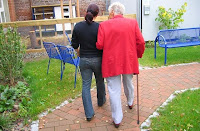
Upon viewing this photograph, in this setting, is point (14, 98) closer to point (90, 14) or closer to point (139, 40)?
point (90, 14)

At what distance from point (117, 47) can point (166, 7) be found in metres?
6.50

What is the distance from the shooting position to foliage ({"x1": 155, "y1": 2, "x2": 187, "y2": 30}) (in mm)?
8367

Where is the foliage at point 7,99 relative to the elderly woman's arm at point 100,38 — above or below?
below

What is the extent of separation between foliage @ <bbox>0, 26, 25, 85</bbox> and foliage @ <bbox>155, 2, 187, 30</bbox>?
5559mm

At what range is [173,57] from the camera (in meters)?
6.88

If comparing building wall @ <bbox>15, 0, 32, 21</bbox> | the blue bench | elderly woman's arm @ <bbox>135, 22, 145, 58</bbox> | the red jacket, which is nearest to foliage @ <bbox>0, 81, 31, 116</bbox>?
the red jacket

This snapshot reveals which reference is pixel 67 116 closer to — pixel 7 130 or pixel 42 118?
pixel 42 118

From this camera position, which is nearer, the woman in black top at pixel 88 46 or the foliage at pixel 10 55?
the woman in black top at pixel 88 46

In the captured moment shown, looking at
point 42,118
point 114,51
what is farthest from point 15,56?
point 114,51

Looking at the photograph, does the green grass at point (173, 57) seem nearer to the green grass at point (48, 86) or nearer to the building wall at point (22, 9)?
the green grass at point (48, 86)

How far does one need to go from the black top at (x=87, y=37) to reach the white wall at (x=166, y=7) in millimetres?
5880

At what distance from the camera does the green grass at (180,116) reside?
3.20 meters

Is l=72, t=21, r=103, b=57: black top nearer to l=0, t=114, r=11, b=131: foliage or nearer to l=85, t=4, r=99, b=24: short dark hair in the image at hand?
l=85, t=4, r=99, b=24: short dark hair

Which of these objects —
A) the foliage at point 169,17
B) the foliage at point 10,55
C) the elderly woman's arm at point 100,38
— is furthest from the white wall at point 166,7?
the elderly woman's arm at point 100,38
